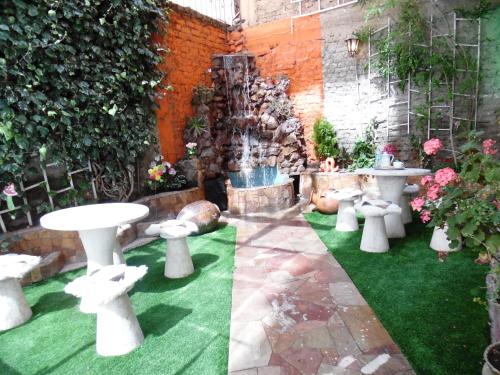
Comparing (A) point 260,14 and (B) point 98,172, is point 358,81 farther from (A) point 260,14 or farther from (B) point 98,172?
(B) point 98,172

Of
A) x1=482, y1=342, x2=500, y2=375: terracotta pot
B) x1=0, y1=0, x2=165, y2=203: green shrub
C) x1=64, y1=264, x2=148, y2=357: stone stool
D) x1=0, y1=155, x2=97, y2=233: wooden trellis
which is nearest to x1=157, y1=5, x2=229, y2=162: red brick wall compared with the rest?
x1=0, y1=0, x2=165, y2=203: green shrub

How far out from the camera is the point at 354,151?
6180 mm

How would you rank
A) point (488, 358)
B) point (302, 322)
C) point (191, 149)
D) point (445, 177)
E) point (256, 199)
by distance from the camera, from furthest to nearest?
point (191, 149) < point (256, 199) < point (302, 322) < point (445, 177) < point (488, 358)

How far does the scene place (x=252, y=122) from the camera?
6.84 m

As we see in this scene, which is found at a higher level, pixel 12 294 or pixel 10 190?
pixel 10 190

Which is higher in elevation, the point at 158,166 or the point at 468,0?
the point at 468,0

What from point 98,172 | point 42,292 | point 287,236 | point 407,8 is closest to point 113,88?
point 98,172

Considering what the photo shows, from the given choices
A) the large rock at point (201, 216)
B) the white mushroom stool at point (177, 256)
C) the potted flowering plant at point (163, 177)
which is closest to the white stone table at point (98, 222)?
the white mushroom stool at point (177, 256)

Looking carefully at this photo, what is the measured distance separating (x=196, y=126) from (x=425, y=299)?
184 inches

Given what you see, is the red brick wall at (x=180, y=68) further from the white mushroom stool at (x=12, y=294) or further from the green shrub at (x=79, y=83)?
the white mushroom stool at (x=12, y=294)

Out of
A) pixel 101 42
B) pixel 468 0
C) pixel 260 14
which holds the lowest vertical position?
pixel 101 42

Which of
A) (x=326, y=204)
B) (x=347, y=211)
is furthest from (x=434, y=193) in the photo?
(x=326, y=204)

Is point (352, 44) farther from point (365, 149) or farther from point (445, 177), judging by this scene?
point (445, 177)

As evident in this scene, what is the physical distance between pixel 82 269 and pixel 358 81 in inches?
224
